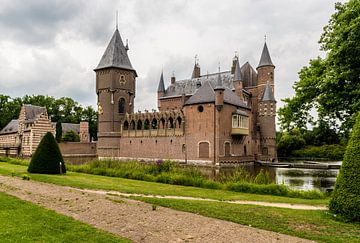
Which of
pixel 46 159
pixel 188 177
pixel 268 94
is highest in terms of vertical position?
pixel 268 94

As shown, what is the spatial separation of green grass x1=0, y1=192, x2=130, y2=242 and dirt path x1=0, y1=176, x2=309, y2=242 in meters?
0.35

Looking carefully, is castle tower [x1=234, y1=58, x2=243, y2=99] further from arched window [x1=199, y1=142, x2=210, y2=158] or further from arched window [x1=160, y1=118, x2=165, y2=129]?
arched window [x1=199, y1=142, x2=210, y2=158]

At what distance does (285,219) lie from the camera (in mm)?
7258

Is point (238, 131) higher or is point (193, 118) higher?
point (193, 118)

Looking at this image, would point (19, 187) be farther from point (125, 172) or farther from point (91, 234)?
point (125, 172)

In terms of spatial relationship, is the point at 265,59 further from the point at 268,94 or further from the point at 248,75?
the point at 268,94

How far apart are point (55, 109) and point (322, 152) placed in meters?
54.0

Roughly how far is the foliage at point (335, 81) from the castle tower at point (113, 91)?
3365cm

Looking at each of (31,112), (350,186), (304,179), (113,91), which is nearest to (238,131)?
(304,179)

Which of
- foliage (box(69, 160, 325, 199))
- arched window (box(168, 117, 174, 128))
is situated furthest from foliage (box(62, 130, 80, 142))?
foliage (box(69, 160, 325, 199))

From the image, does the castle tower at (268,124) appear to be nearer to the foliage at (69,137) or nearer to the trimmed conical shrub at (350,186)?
the foliage at (69,137)

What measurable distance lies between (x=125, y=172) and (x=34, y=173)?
184 inches

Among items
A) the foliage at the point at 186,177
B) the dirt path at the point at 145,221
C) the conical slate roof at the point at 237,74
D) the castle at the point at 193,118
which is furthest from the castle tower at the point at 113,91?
the dirt path at the point at 145,221

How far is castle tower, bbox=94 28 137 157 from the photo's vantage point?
1770 inches
